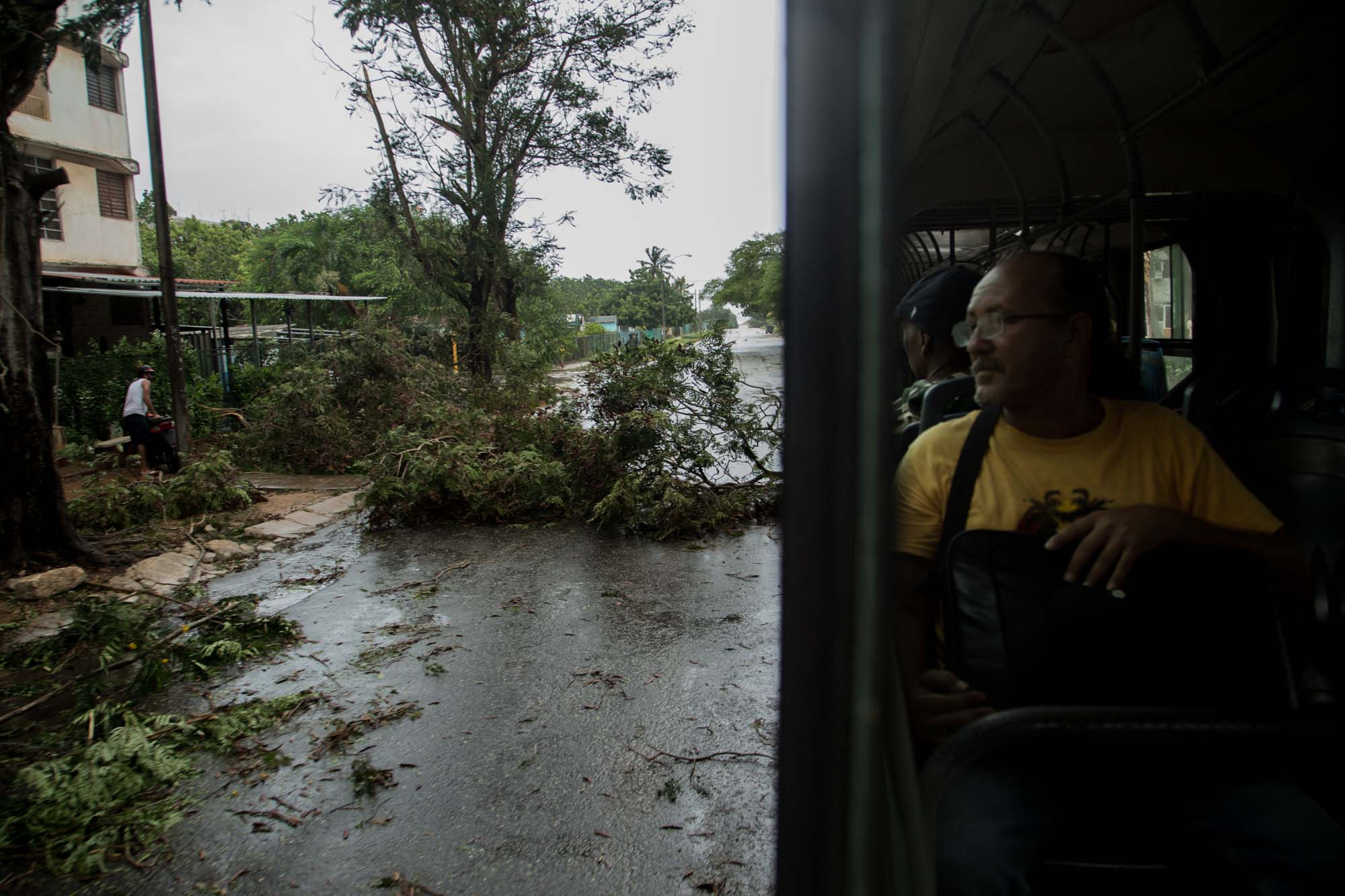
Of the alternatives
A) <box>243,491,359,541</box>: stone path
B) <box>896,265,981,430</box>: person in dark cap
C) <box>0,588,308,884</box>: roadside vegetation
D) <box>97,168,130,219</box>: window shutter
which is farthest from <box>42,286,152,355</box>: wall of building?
<box>896,265,981,430</box>: person in dark cap

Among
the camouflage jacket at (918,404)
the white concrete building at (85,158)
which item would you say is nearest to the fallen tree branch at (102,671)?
the camouflage jacket at (918,404)

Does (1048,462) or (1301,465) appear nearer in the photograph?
(1048,462)

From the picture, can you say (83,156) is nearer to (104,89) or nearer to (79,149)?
(79,149)

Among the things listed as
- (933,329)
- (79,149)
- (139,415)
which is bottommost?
(139,415)

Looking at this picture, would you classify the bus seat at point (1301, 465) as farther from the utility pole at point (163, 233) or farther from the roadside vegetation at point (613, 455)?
the utility pole at point (163, 233)

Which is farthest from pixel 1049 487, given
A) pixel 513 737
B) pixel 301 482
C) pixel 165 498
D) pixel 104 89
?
pixel 104 89

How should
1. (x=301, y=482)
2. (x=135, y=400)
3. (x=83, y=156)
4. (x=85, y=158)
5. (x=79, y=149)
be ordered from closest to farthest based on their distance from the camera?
(x=301, y=482) → (x=135, y=400) → (x=79, y=149) → (x=83, y=156) → (x=85, y=158)

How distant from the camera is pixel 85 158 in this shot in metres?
23.3

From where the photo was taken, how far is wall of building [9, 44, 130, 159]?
72.2 feet

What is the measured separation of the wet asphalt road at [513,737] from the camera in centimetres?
292

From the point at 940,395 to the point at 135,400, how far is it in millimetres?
12630

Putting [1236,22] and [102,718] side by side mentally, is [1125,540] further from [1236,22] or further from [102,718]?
[102,718]

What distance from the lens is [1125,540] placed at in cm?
147

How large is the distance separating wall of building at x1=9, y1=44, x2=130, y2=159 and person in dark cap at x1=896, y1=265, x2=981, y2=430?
87.8 ft
